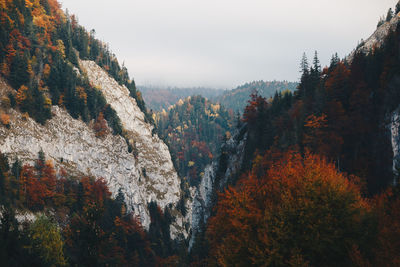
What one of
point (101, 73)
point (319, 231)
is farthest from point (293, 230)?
point (101, 73)

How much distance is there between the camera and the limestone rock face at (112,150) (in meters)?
70.6

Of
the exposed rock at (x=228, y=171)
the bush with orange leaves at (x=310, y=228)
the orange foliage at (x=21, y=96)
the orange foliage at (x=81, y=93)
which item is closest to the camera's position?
the bush with orange leaves at (x=310, y=228)

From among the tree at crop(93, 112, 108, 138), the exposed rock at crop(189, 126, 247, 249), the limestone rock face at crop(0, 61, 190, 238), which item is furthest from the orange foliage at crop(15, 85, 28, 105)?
the exposed rock at crop(189, 126, 247, 249)

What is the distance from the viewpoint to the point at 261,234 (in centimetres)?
2059

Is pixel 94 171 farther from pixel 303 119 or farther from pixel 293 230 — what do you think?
pixel 293 230

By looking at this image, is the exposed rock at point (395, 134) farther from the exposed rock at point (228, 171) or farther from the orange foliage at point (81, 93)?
the orange foliage at point (81, 93)

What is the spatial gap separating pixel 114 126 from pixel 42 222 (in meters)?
68.0

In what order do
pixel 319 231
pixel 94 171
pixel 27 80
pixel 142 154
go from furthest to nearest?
1. pixel 142 154
2. pixel 94 171
3. pixel 27 80
4. pixel 319 231

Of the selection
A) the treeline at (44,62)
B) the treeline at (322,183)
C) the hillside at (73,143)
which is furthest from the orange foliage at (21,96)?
the treeline at (322,183)

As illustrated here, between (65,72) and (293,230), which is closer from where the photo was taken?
(293,230)

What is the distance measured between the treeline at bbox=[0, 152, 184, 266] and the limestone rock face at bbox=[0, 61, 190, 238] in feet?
16.1

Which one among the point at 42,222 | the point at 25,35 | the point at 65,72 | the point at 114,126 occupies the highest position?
the point at 25,35

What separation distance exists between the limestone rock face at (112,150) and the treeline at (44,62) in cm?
422

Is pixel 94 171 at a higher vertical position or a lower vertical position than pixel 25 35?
lower
